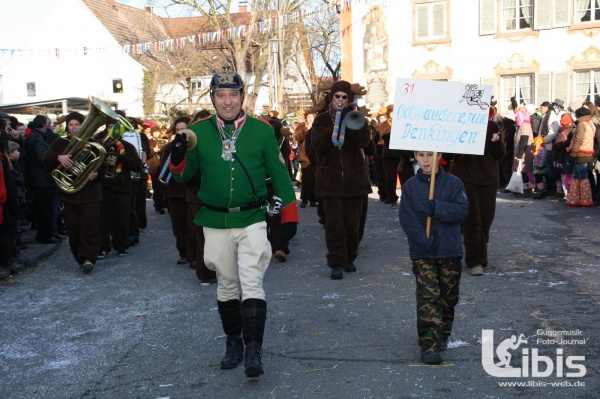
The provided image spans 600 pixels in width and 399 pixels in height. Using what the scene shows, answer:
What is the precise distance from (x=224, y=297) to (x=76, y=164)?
188 inches

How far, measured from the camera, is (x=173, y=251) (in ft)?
37.1

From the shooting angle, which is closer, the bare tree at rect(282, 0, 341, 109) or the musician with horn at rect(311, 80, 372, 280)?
the musician with horn at rect(311, 80, 372, 280)

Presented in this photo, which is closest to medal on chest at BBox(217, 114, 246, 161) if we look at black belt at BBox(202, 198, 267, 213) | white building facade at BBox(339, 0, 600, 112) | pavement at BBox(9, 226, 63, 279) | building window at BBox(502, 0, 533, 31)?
black belt at BBox(202, 198, 267, 213)

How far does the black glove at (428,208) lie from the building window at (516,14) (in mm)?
24200

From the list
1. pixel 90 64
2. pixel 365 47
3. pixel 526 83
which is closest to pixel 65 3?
pixel 90 64

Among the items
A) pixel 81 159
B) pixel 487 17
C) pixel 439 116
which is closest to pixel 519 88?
pixel 487 17

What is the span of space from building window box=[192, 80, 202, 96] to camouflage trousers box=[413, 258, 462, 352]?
44.4m

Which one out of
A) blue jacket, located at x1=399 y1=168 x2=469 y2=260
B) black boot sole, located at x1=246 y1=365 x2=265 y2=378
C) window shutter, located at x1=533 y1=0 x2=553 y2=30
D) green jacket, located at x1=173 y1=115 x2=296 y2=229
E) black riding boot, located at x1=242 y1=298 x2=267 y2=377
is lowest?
black boot sole, located at x1=246 y1=365 x2=265 y2=378

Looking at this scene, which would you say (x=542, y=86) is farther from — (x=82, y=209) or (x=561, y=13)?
(x=82, y=209)

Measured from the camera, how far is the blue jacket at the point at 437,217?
547 centimetres

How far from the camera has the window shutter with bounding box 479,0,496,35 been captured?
27859 mm

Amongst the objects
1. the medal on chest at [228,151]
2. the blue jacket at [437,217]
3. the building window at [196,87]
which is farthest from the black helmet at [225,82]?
the building window at [196,87]

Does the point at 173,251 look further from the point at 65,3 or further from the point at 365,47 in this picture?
the point at 65,3

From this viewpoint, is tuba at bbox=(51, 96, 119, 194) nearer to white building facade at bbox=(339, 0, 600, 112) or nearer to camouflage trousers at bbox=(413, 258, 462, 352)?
camouflage trousers at bbox=(413, 258, 462, 352)
